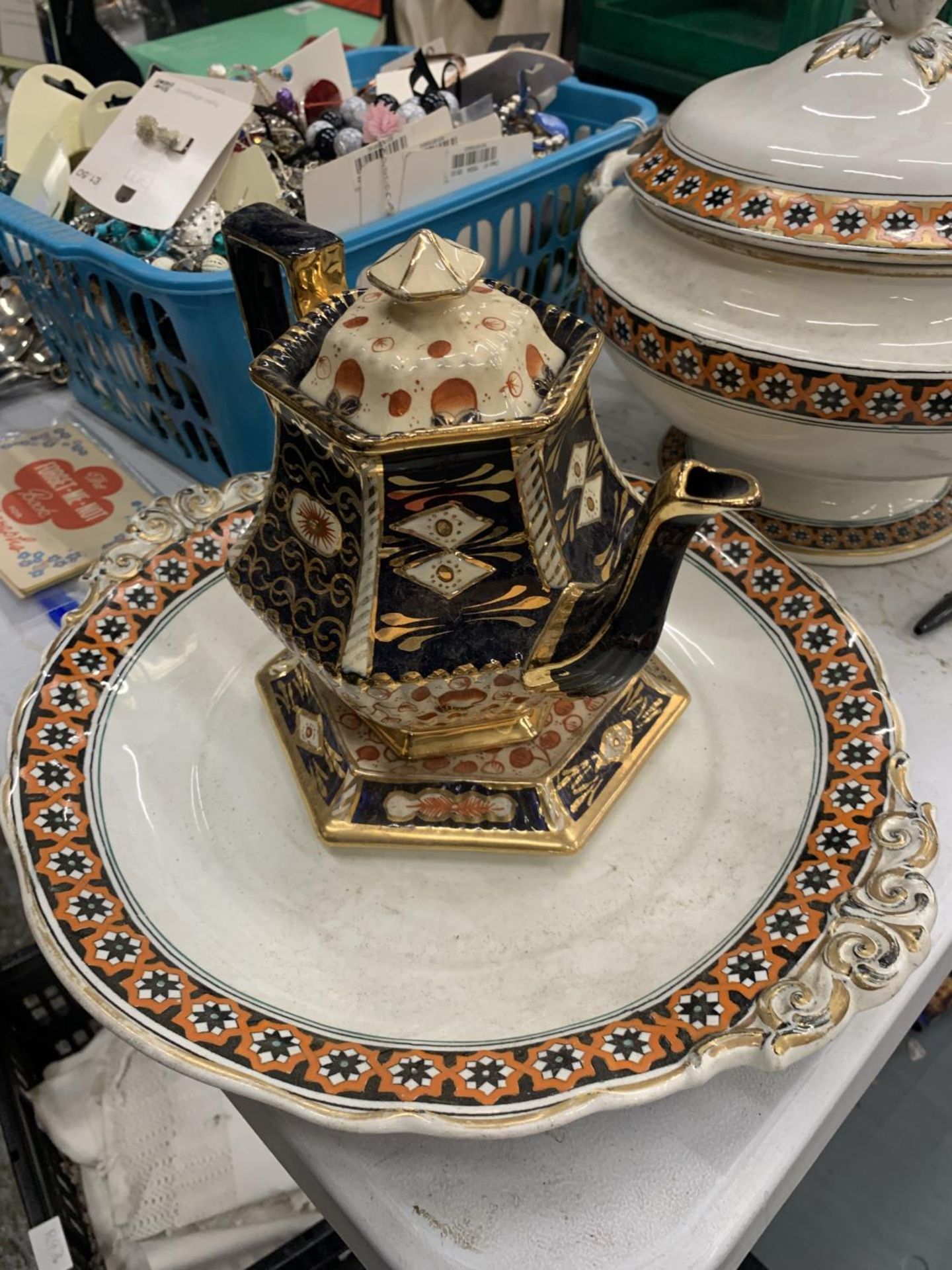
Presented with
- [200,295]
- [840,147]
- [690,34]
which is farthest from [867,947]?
[690,34]

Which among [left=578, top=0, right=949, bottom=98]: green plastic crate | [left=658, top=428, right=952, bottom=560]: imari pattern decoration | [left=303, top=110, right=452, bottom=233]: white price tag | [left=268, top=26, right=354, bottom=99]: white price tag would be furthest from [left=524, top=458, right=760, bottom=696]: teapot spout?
[left=578, top=0, right=949, bottom=98]: green plastic crate

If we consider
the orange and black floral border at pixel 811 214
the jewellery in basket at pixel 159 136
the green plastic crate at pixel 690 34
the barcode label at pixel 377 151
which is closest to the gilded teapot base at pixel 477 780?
the orange and black floral border at pixel 811 214

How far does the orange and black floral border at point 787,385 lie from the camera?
1.38 feet

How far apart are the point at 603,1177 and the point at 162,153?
0.69m

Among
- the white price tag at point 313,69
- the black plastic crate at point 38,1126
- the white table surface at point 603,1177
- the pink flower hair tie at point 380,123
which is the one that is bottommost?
the black plastic crate at point 38,1126

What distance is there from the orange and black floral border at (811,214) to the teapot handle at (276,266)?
19 cm

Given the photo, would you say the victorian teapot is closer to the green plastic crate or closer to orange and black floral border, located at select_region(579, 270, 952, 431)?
orange and black floral border, located at select_region(579, 270, 952, 431)

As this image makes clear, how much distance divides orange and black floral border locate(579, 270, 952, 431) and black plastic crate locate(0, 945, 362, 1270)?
0.52 m

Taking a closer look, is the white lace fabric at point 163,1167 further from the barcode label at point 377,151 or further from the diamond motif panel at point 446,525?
the barcode label at point 377,151

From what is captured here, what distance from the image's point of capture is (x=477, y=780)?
1.36 feet

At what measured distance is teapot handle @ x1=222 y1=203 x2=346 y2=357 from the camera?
1.20 feet

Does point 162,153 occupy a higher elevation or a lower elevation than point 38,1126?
higher

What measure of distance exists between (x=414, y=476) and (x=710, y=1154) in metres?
0.27

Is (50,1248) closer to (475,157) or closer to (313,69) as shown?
(475,157)
